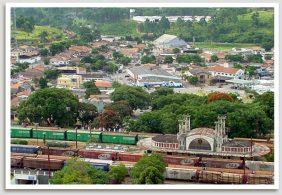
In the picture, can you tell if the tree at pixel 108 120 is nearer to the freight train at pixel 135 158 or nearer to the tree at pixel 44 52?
the freight train at pixel 135 158

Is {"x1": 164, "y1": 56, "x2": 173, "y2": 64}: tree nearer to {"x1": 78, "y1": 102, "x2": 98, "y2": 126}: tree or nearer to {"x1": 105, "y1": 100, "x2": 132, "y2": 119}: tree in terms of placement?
{"x1": 105, "y1": 100, "x2": 132, "y2": 119}: tree

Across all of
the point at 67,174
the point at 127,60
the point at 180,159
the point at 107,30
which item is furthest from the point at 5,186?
the point at 107,30

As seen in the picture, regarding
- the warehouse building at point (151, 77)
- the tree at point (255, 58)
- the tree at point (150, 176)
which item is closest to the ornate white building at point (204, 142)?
the tree at point (150, 176)

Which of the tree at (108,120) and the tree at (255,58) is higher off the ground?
the tree at (255,58)

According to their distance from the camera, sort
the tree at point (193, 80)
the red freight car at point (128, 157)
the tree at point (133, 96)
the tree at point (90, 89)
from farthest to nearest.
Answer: the tree at point (193, 80) → the tree at point (90, 89) → the tree at point (133, 96) → the red freight car at point (128, 157)

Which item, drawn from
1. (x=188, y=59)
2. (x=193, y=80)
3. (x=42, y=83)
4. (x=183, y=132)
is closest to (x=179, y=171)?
(x=183, y=132)

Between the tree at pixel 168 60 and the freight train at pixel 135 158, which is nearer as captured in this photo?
the freight train at pixel 135 158

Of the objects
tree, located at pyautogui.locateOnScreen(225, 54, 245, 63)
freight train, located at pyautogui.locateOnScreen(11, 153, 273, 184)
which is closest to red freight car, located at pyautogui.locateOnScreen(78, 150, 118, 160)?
freight train, located at pyautogui.locateOnScreen(11, 153, 273, 184)
